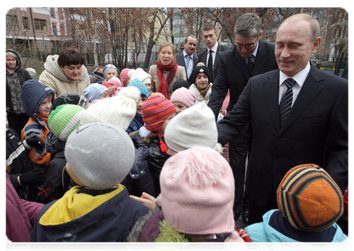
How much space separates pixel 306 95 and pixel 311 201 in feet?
3.00

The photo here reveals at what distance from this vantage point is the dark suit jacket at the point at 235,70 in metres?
2.69

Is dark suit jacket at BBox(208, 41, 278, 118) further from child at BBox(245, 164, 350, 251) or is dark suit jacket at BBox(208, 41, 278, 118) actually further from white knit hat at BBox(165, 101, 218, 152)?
child at BBox(245, 164, 350, 251)

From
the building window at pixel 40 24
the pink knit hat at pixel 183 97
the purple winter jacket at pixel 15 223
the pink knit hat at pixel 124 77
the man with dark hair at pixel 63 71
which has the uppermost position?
the building window at pixel 40 24

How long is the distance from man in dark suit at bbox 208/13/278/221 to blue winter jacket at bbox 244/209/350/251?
1.67 m

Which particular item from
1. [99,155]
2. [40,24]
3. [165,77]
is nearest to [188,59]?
[165,77]

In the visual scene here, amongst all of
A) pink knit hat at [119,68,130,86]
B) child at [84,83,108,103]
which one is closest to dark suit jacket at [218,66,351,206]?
child at [84,83,108,103]

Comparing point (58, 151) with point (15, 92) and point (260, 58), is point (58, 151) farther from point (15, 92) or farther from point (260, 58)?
point (15, 92)

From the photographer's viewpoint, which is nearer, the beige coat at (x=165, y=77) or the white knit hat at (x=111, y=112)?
the white knit hat at (x=111, y=112)

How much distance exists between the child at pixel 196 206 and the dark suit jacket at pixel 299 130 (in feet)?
3.10

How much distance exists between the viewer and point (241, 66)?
2.83 metres

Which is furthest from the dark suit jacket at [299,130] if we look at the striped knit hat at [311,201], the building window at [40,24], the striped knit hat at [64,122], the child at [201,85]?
the building window at [40,24]

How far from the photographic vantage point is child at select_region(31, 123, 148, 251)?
1.11m

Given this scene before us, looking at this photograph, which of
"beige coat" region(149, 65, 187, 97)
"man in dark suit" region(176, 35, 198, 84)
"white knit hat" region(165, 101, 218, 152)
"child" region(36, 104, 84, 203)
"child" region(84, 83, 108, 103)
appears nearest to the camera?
"white knit hat" region(165, 101, 218, 152)

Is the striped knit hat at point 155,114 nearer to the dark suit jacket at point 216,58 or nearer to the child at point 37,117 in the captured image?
the child at point 37,117
